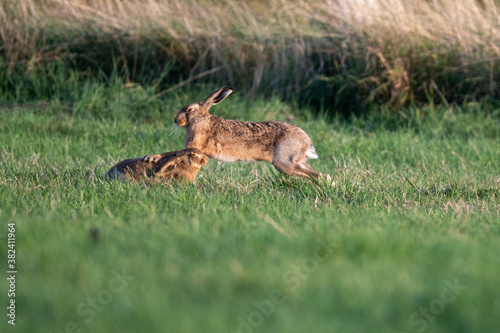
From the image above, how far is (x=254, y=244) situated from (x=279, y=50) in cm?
765

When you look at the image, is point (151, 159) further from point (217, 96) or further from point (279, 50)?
point (279, 50)

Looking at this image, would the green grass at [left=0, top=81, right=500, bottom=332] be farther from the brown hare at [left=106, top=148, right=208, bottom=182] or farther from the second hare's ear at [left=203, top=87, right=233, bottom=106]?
the second hare's ear at [left=203, top=87, right=233, bottom=106]

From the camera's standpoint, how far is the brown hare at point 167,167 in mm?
6124

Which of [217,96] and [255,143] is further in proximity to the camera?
[217,96]

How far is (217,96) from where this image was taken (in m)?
6.72

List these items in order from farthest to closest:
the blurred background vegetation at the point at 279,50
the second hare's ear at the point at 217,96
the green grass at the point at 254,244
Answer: the blurred background vegetation at the point at 279,50, the second hare's ear at the point at 217,96, the green grass at the point at 254,244

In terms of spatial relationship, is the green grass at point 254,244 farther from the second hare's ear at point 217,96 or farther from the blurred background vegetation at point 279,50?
the blurred background vegetation at point 279,50

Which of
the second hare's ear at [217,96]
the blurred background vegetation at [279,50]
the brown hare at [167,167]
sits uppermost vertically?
the second hare's ear at [217,96]

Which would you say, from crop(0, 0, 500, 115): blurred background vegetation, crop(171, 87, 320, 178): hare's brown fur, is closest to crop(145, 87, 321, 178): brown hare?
crop(171, 87, 320, 178): hare's brown fur

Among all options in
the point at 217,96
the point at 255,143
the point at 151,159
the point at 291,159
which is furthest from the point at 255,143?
the point at 151,159

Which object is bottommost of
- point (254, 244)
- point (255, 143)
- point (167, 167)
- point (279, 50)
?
point (279, 50)

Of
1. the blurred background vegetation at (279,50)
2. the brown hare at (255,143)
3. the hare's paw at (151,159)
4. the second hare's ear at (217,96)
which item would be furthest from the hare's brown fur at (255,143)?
the blurred background vegetation at (279,50)

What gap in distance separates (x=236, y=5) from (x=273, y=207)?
7.95 m

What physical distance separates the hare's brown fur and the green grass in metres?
0.23
